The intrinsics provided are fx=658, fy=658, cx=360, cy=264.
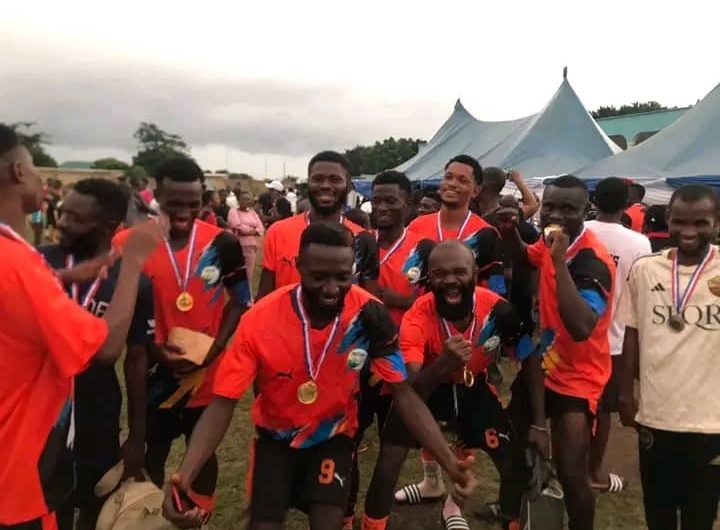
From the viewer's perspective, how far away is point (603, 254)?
3680mm

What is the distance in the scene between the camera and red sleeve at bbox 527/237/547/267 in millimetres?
3986

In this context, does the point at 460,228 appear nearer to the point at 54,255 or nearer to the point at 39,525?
the point at 54,255

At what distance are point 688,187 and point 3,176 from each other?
309cm

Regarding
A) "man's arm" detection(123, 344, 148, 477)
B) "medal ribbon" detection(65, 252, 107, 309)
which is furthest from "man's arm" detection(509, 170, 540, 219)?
"medal ribbon" detection(65, 252, 107, 309)

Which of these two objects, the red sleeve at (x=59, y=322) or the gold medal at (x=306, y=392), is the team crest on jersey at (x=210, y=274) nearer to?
the gold medal at (x=306, y=392)

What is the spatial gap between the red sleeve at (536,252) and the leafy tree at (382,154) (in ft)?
182

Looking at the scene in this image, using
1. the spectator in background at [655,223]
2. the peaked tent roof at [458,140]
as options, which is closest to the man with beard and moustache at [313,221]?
the spectator in background at [655,223]

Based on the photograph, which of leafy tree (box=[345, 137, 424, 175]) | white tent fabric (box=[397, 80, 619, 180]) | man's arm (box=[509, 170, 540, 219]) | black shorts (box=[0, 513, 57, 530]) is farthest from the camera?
leafy tree (box=[345, 137, 424, 175])

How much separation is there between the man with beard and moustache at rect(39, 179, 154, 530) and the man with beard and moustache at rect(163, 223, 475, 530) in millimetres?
594

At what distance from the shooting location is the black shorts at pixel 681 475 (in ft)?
10.1

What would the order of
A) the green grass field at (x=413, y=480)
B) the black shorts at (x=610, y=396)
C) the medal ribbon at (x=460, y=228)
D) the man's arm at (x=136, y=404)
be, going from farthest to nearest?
the black shorts at (x=610, y=396)
the medal ribbon at (x=460, y=228)
the green grass field at (x=413, y=480)
the man's arm at (x=136, y=404)

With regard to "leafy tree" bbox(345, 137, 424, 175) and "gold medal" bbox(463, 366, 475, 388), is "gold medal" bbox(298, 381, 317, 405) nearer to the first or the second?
"gold medal" bbox(463, 366, 475, 388)

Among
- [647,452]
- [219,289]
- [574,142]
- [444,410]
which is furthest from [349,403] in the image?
[574,142]

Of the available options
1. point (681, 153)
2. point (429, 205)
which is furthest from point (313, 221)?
point (681, 153)
